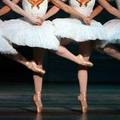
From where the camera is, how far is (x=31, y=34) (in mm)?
8766

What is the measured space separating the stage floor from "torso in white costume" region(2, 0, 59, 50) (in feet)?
2.88

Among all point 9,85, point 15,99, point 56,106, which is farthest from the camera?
point 9,85

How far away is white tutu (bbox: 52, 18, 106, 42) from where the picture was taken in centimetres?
884

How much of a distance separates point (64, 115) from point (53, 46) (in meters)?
0.86

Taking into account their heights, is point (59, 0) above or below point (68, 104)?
above

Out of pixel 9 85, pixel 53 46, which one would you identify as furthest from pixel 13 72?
pixel 53 46

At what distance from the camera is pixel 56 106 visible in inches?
381

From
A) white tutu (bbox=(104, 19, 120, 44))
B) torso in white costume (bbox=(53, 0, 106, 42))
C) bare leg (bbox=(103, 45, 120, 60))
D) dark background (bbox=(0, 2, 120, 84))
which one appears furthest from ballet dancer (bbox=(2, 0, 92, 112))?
dark background (bbox=(0, 2, 120, 84))

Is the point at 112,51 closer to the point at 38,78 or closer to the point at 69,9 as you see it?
the point at 69,9

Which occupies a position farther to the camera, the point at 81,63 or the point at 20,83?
the point at 20,83

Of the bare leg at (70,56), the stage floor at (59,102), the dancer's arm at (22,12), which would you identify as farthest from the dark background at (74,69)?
the dancer's arm at (22,12)

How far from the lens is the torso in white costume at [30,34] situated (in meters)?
8.73

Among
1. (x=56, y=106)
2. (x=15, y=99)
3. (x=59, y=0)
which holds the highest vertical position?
(x=59, y=0)

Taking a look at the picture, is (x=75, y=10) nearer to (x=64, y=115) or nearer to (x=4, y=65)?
(x=64, y=115)
